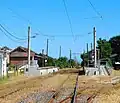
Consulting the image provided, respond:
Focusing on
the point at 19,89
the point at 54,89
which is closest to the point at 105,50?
the point at 19,89

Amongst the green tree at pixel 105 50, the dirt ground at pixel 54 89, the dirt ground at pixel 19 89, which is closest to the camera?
the dirt ground at pixel 54 89

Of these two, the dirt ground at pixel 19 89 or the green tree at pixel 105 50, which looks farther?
the green tree at pixel 105 50

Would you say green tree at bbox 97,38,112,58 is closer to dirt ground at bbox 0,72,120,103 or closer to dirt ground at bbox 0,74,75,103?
dirt ground at bbox 0,72,120,103

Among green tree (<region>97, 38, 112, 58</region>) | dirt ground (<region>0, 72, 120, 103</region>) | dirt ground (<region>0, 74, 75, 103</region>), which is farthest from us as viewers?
green tree (<region>97, 38, 112, 58</region>)

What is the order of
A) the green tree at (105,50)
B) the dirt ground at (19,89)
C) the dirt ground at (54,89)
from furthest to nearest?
the green tree at (105,50), the dirt ground at (19,89), the dirt ground at (54,89)

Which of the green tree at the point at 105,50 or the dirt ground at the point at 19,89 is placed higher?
the green tree at the point at 105,50

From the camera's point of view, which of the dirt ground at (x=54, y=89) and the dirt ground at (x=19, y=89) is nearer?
the dirt ground at (x=54, y=89)

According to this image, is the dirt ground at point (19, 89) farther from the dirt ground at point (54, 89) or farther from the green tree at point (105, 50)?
the green tree at point (105, 50)

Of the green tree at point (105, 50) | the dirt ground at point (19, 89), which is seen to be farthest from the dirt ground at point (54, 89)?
the green tree at point (105, 50)

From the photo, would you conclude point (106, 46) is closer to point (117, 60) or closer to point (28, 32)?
point (117, 60)

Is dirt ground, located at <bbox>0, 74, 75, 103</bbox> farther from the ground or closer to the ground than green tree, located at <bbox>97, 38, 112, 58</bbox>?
closer to the ground

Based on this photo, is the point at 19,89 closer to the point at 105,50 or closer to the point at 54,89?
the point at 54,89

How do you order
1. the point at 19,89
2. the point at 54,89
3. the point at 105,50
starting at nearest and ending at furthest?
1. the point at 54,89
2. the point at 19,89
3. the point at 105,50

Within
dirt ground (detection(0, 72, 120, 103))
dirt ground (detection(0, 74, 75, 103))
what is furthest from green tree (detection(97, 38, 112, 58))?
dirt ground (detection(0, 74, 75, 103))
